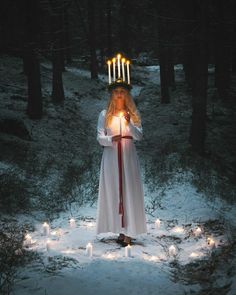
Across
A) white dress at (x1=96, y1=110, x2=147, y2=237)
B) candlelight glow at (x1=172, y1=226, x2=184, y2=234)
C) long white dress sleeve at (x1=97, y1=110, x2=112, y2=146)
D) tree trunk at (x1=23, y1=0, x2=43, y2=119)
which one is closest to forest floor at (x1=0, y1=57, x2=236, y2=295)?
candlelight glow at (x1=172, y1=226, x2=184, y2=234)

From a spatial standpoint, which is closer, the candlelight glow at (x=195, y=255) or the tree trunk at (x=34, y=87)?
the candlelight glow at (x=195, y=255)

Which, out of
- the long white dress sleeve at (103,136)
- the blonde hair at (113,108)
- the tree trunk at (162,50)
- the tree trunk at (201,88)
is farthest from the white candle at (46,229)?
the tree trunk at (162,50)

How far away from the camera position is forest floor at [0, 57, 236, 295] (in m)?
5.86

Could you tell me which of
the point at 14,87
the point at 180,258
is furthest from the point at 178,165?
the point at 14,87

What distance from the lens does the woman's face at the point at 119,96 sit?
24.5 feet

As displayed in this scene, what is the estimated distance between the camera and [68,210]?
9.90m

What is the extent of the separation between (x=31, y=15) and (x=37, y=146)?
18.7 feet

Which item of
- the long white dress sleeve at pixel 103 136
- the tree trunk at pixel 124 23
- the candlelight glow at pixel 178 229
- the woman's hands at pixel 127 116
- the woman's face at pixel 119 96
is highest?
the tree trunk at pixel 124 23

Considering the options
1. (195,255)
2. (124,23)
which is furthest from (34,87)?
(124,23)

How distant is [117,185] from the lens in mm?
7547

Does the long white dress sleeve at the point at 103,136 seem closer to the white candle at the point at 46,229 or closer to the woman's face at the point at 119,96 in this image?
the woman's face at the point at 119,96

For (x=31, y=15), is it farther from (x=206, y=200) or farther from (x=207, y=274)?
(x=207, y=274)

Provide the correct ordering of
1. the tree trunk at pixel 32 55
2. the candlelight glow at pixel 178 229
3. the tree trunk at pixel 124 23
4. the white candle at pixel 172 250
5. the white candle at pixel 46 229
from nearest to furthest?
the white candle at pixel 172 250, the white candle at pixel 46 229, the candlelight glow at pixel 178 229, the tree trunk at pixel 32 55, the tree trunk at pixel 124 23

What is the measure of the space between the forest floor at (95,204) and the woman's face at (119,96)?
2717 millimetres
